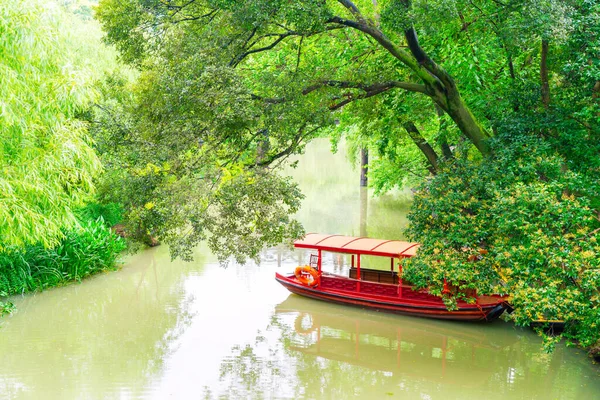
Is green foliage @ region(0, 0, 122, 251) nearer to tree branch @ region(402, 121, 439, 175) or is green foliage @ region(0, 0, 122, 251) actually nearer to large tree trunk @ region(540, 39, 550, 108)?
large tree trunk @ region(540, 39, 550, 108)

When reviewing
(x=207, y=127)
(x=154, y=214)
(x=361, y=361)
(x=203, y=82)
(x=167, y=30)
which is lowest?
(x=361, y=361)

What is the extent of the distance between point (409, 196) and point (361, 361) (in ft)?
72.7

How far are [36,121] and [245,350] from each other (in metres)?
5.73

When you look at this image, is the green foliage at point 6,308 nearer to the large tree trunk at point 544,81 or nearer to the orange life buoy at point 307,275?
the orange life buoy at point 307,275

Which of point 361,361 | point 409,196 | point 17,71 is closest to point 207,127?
point 17,71

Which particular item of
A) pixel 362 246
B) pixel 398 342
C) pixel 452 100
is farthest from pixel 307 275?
pixel 452 100

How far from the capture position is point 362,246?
559 inches

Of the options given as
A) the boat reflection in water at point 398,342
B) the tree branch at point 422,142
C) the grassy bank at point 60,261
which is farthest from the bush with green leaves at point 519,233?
the grassy bank at point 60,261

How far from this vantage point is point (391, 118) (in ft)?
51.0

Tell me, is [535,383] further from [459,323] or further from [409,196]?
[409,196]

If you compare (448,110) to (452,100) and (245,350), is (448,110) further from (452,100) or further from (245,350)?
(245,350)

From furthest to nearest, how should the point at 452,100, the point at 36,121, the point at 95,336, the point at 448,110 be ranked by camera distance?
the point at 95,336
the point at 448,110
the point at 452,100
the point at 36,121

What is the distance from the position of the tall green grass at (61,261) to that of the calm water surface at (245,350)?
1.27 ft

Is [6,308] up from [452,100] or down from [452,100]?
down
